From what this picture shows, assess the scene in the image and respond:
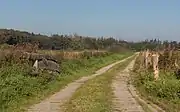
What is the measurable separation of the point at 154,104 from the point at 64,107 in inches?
132

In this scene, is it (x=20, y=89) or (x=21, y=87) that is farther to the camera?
(x=21, y=87)

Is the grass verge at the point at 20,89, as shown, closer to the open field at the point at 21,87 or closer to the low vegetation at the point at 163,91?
the open field at the point at 21,87

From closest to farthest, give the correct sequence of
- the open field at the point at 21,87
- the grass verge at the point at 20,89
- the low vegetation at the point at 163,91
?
the grass verge at the point at 20,89 → the open field at the point at 21,87 → the low vegetation at the point at 163,91

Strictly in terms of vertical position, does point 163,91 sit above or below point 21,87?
below

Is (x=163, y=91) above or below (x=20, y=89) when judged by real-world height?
A: below

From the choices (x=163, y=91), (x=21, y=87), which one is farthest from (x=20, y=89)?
(x=163, y=91)

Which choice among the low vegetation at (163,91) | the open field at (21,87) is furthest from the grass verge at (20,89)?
the low vegetation at (163,91)

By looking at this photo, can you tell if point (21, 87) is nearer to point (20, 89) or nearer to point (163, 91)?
point (20, 89)

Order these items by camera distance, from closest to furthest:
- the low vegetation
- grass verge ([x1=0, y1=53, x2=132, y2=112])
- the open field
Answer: grass verge ([x1=0, y1=53, x2=132, y2=112]), the open field, the low vegetation

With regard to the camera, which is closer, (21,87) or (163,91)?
(21,87)

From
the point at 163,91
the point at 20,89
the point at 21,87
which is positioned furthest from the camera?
the point at 163,91

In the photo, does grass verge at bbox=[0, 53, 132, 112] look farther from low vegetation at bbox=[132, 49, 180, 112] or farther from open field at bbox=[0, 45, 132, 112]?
low vegetation at bbox=[132, 49, 180, 112]

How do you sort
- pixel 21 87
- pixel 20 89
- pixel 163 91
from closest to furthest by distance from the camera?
pixel 20 89 → pixel 21 87 → pixel 163 91

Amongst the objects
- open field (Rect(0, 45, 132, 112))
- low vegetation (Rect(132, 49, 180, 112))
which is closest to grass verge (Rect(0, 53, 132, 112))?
open field (Rect(0, 45, 132, 112))
